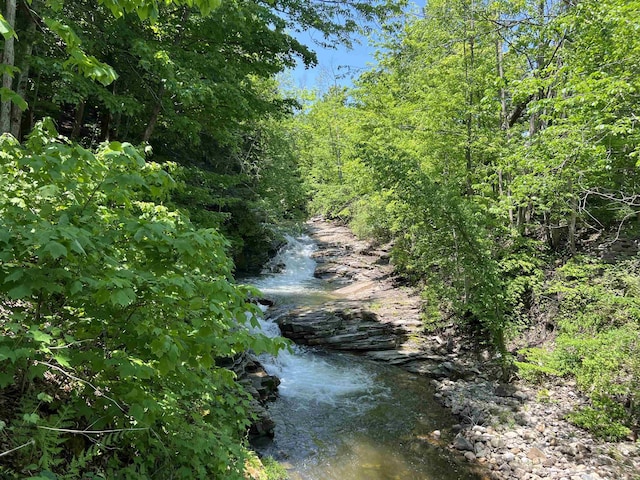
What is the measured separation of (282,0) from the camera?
7977 mm

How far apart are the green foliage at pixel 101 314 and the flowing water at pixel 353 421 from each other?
11.8 feet

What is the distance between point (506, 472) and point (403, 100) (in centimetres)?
1334

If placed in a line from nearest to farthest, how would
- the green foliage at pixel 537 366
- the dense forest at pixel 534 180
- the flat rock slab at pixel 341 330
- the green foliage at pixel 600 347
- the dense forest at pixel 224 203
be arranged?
the dense forest at pixel 224 203
the green foliage at pixel 600 347
the dense forest at pixel 534 180
the green foliage at pixel 537 366
the flat rock slab at pixel 341 330

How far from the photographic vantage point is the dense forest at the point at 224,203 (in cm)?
236

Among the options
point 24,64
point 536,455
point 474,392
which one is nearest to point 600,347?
Result: point 536,455

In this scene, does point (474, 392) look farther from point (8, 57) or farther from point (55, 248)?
point (8, 57)

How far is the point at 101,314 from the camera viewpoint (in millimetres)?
2467

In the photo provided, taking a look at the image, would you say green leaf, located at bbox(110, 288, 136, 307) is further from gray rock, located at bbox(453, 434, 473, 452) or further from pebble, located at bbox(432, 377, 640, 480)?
gray rock, located at bbox(453, 434, 473, 452)

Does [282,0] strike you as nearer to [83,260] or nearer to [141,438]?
[83,260]

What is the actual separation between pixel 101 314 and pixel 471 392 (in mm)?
7858

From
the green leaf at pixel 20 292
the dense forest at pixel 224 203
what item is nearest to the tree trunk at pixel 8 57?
the dense forest at pixel 224 203

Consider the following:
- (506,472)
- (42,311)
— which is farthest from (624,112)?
(42,311)

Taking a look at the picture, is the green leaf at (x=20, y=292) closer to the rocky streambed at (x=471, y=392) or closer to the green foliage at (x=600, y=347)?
the rocky streambed at (x=471, y=392)

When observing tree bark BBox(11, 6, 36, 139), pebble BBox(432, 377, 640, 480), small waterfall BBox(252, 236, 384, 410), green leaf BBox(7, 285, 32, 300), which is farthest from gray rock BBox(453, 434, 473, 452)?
tree bark BBox(11, 6, 36, 139)
